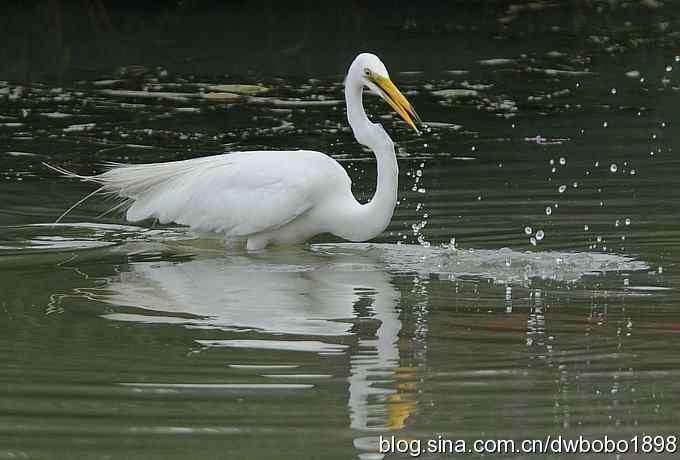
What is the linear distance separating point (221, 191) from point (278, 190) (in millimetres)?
500

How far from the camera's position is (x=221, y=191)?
9.47 metres

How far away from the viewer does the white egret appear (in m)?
9.04

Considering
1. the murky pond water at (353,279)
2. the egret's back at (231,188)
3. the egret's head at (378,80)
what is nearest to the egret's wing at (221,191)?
the egret's back at (231,188)

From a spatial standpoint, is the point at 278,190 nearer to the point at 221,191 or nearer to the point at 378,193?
the point at 221,191

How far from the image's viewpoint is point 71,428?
18.0ft

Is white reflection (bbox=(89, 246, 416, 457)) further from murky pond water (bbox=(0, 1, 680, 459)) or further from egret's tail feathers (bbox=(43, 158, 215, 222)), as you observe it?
egret's tail feathers (bbox=(43, 158, 215, 222))

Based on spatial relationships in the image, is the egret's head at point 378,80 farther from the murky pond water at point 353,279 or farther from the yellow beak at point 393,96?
the murky pond water at point 353,279

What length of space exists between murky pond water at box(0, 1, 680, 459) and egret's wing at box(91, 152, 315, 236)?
23 cm

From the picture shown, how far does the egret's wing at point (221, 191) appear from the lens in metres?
9.15

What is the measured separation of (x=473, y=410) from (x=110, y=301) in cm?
277

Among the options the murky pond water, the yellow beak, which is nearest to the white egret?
the yellow beak

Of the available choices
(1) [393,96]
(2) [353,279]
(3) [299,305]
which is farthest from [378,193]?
(3) [299,305]

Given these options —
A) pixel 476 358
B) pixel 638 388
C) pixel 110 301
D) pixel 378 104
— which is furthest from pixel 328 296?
pixel 378 104

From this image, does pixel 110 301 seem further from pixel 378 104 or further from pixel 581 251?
pixel 378 104
